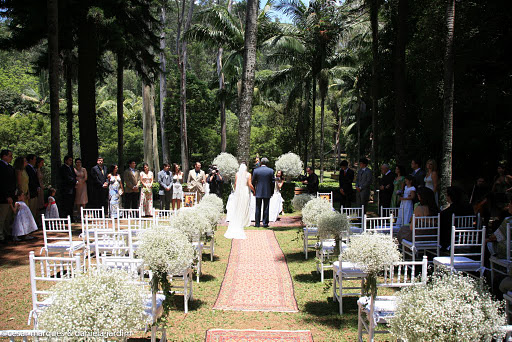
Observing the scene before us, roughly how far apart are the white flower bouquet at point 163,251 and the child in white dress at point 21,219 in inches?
280

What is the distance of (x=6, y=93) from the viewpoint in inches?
1253

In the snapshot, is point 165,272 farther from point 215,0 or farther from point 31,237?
point 215,0

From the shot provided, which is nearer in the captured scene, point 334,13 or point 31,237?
point 31,237

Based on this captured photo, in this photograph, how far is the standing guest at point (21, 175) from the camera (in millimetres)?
10922

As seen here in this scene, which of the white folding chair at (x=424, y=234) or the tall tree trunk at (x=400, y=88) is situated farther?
the tall tree trunk at (x=400, y=88)

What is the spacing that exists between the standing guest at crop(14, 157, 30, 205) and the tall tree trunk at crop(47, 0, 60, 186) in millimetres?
1034

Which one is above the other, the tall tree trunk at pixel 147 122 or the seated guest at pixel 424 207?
the tall tree trunk at pixel 147 122

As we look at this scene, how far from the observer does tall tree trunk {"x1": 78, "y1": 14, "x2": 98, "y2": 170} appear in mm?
14766

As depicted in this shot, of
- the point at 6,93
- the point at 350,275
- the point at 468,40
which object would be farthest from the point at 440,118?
the point at 6,93

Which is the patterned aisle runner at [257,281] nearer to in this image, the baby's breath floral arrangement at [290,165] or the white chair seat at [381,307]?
the white chair seat at [381,307]

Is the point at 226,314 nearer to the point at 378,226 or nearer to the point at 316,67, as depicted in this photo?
the point at 378,226

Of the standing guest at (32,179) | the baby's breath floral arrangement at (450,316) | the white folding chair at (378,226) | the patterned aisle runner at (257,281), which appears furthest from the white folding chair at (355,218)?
the standing guest at (32,179)

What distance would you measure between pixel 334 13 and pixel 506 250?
20.5m

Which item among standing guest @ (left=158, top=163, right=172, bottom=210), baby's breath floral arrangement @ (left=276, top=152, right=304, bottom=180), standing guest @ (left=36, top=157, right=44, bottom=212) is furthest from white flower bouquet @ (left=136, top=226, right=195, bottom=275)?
baby's breath floral arrangement @ (left=276, top=152, right=304, bottom=180)
